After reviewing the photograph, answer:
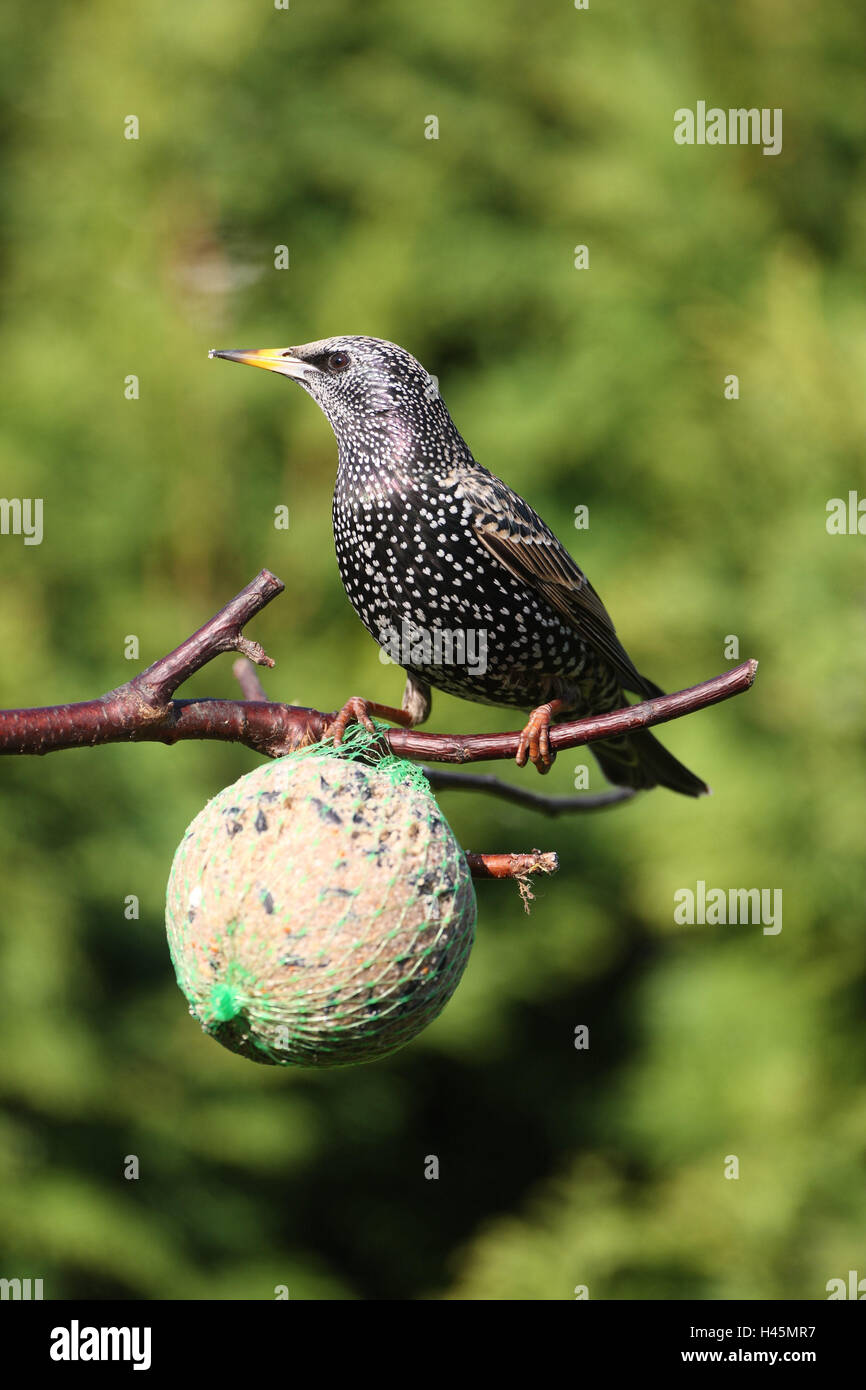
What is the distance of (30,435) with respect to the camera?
5262 millimetres

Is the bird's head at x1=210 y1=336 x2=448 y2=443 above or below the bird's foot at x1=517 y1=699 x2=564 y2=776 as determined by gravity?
above

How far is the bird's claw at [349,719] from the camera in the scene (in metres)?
2.22

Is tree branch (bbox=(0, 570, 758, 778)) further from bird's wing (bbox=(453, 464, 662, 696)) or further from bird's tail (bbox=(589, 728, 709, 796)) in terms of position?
bird's tail (bbox=(589, 728, 709, 796))

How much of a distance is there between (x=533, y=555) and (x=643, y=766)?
652mm

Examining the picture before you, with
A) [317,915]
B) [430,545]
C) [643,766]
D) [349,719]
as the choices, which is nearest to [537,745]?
[349,719]

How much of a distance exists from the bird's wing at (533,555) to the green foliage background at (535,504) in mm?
1405

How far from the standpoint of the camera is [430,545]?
2.67m

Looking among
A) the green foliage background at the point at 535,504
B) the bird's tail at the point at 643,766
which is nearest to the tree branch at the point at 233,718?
the bird's tail at the point at 643,766

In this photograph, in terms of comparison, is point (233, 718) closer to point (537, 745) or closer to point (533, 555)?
point (537, 745)

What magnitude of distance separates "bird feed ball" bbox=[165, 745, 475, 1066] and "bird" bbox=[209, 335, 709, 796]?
66 cm

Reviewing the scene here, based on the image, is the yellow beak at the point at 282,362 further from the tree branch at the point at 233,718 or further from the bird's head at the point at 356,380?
the tree branch at the point at 233,718

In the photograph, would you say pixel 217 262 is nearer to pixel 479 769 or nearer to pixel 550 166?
pixel 550 166

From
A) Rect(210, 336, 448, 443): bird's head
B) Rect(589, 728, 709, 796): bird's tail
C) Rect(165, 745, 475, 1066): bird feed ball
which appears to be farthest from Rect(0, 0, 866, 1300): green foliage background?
Rect(165, 745, 475, 1066): bird feed ball

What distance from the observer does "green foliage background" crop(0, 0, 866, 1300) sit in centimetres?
437
